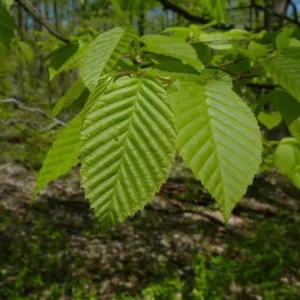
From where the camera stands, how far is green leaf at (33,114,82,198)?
24.7 inches

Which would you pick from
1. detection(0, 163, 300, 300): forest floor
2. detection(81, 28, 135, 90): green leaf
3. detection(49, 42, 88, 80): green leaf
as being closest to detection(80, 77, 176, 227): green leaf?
detection(81, 28, 135, 90): green leaf

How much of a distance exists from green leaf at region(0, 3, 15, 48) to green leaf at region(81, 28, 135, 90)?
0.61 ft

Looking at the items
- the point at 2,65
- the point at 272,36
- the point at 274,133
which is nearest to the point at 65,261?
the point at 2,65

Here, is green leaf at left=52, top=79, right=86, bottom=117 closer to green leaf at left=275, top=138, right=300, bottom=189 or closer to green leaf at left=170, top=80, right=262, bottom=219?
green leaf at left=170, top=80, right=262, bottom=219

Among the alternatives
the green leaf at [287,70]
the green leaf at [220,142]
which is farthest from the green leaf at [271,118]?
the green leaf at [220,142]

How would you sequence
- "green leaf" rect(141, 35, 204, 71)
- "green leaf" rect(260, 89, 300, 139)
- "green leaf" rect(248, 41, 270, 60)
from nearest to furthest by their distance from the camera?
"green leaf" rect(141, 35, 204, 71), "green leaf" rect(260, 89, 300, 139), "green leaf" rect(248, 41, 270, 60)

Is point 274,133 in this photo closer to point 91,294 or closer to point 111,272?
point 111,272

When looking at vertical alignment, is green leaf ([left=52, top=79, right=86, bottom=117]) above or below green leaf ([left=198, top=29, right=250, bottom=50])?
above

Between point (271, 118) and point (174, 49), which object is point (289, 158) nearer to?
point (271, 118)

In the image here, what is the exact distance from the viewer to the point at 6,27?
856mm

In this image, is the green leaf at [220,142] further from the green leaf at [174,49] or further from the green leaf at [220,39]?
the green leaf at [220,39]

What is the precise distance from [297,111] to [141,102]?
47cm

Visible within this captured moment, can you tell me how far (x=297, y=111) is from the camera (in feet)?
2.78

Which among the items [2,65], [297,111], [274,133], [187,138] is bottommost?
[274,133]
